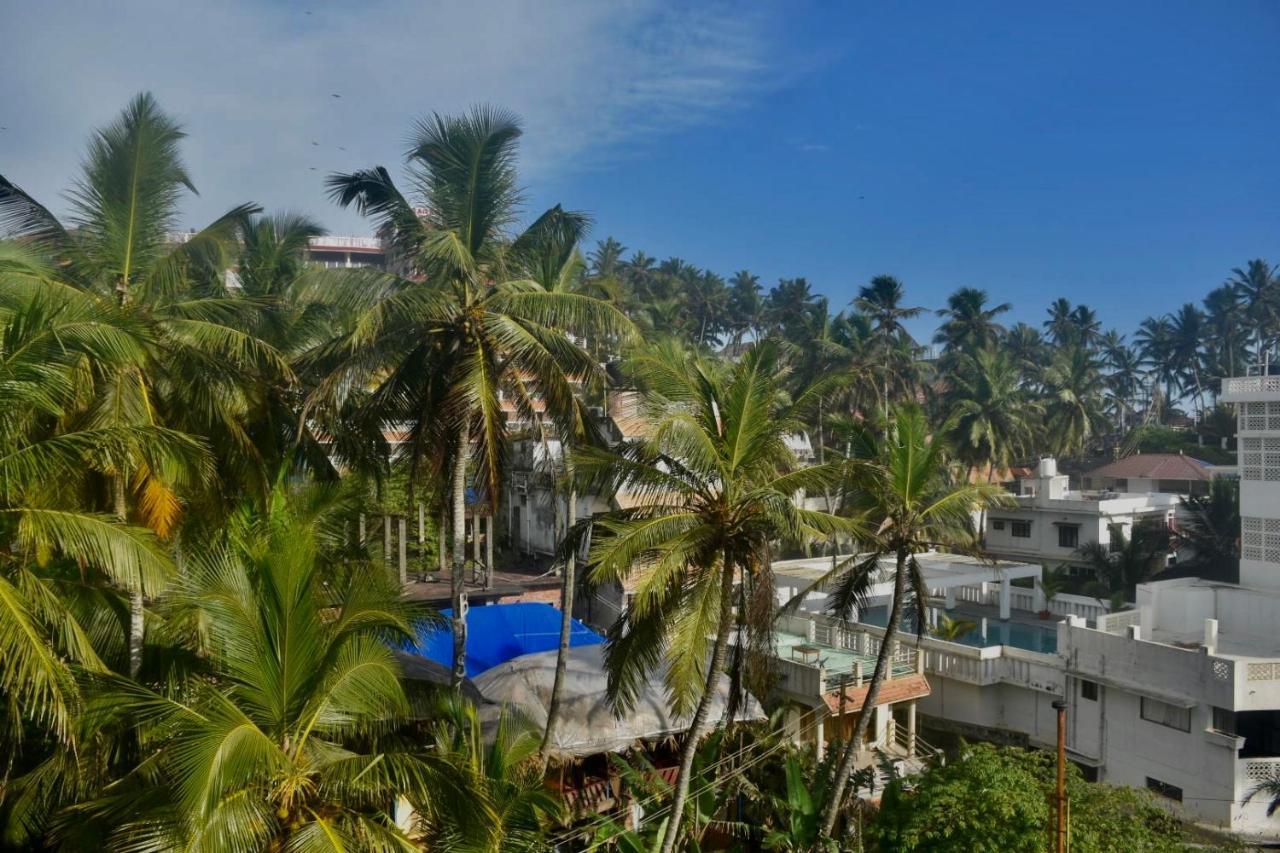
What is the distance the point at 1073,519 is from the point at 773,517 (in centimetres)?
3245

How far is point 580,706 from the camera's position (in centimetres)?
1486

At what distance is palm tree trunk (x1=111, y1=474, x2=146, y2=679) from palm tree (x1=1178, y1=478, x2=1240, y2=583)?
117ft

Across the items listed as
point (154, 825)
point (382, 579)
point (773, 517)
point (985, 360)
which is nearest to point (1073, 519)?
point (985, 360)

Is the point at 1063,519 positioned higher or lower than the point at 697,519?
lower

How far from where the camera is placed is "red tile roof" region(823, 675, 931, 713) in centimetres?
1961

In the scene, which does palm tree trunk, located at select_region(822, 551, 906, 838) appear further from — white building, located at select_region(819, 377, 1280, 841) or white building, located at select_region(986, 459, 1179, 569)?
white building, located at select_region(986, 459, 1179, 569)

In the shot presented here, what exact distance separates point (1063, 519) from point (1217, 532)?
585cm

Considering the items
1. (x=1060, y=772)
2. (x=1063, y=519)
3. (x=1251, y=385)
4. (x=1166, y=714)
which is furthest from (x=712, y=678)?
(x=1063, y=519)

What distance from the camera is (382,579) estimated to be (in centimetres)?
966

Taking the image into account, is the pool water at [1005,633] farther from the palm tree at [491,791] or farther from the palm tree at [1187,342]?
the palm tree at [1187,342]

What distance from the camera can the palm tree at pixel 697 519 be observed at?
1075cm

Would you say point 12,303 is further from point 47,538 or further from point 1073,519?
point 1073,519

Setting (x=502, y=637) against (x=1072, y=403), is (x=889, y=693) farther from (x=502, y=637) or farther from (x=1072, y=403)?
(x=1072, y=403)

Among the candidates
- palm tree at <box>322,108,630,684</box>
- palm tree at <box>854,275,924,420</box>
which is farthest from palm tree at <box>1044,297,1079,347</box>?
palm tree at <box>322,108,630,684</box>
